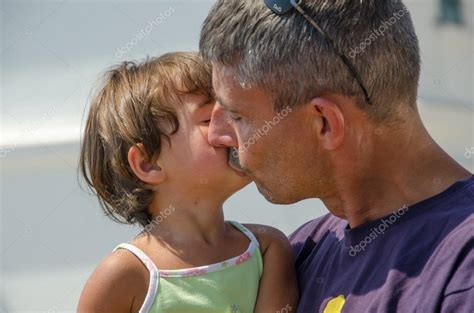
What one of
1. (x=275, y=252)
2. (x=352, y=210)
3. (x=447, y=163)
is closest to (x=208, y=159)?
(x=275, y=252)

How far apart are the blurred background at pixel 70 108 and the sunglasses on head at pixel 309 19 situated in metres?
1.63

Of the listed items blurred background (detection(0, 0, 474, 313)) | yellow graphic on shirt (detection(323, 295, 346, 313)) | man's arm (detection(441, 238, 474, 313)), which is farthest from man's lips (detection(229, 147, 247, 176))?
blurred background (detection(0, 0, 474, 313))

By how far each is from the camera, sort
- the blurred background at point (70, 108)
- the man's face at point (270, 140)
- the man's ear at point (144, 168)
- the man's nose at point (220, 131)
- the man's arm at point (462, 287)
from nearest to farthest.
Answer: the man's arm at point (462, 287)
the man's face at point (270, 140)
the man's nose at point (220, 131)
the man's ear at point (144, 168)
the blurred background at point (70, 108)

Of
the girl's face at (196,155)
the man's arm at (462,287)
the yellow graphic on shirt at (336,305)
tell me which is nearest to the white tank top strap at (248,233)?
the girl's face at (196,155)

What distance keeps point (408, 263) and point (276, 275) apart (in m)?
0.51

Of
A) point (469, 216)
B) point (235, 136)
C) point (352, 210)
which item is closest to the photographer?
point (469, 216)

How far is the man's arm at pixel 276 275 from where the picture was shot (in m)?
1.77

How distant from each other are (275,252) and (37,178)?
1525mm

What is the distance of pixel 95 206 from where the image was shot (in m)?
3.18

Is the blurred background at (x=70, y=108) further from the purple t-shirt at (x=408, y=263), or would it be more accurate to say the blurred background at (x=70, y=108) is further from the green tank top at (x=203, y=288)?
the purple t-shirt at (x=408, y=263)

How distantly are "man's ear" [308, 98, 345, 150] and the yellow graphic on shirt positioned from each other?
0.82 ft

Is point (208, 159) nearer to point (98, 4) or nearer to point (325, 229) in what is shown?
point (325, 229)

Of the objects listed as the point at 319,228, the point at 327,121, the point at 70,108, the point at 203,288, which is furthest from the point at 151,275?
the point at 70,108

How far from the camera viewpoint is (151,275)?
179cm
